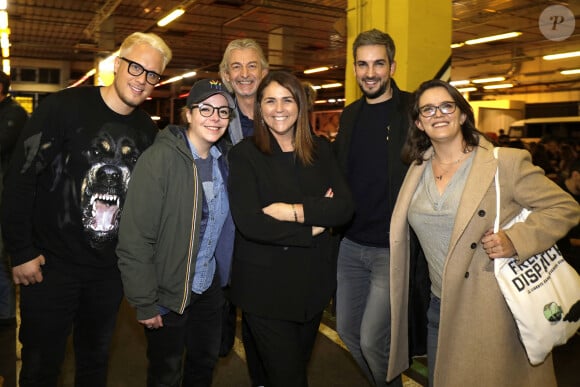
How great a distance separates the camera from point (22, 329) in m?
2.37

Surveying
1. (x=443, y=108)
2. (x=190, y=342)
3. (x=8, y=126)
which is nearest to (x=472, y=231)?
(x=443, y=108)

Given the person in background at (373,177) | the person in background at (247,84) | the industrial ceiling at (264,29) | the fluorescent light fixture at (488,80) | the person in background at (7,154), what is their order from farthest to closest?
the fluorescent light fixture at (488,80), the industrial ceiling at (264,29), the person in background at (7,154), the person in background at (247,84), the person in background at (373,177)

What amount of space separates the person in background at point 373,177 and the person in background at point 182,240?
30.2 inches

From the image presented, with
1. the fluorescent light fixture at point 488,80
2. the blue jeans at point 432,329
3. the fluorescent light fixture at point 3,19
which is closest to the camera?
the blue jeans at point 432,329

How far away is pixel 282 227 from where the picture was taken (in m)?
2.20

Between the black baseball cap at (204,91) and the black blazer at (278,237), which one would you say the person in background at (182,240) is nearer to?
the black baseball cap at (204,91)

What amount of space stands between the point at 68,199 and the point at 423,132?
179 centimetres

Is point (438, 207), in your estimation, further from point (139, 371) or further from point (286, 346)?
point (139, 371)

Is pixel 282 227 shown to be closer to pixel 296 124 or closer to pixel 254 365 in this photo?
pixel 296 124

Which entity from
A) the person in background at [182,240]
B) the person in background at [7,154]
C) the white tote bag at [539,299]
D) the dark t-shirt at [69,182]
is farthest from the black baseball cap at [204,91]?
the person in background at [7,154]

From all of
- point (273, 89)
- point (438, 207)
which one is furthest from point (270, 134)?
point (438, 207)

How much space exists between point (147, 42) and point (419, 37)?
2795 millimetres

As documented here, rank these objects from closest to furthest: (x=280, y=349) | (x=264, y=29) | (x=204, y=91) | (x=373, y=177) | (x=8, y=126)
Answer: (x=280, y=349) < (x=204, y=91) < (x=373, y=177) < (x=8, y=126) < (x=264, y=29)

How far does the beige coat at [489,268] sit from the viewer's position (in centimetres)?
206
